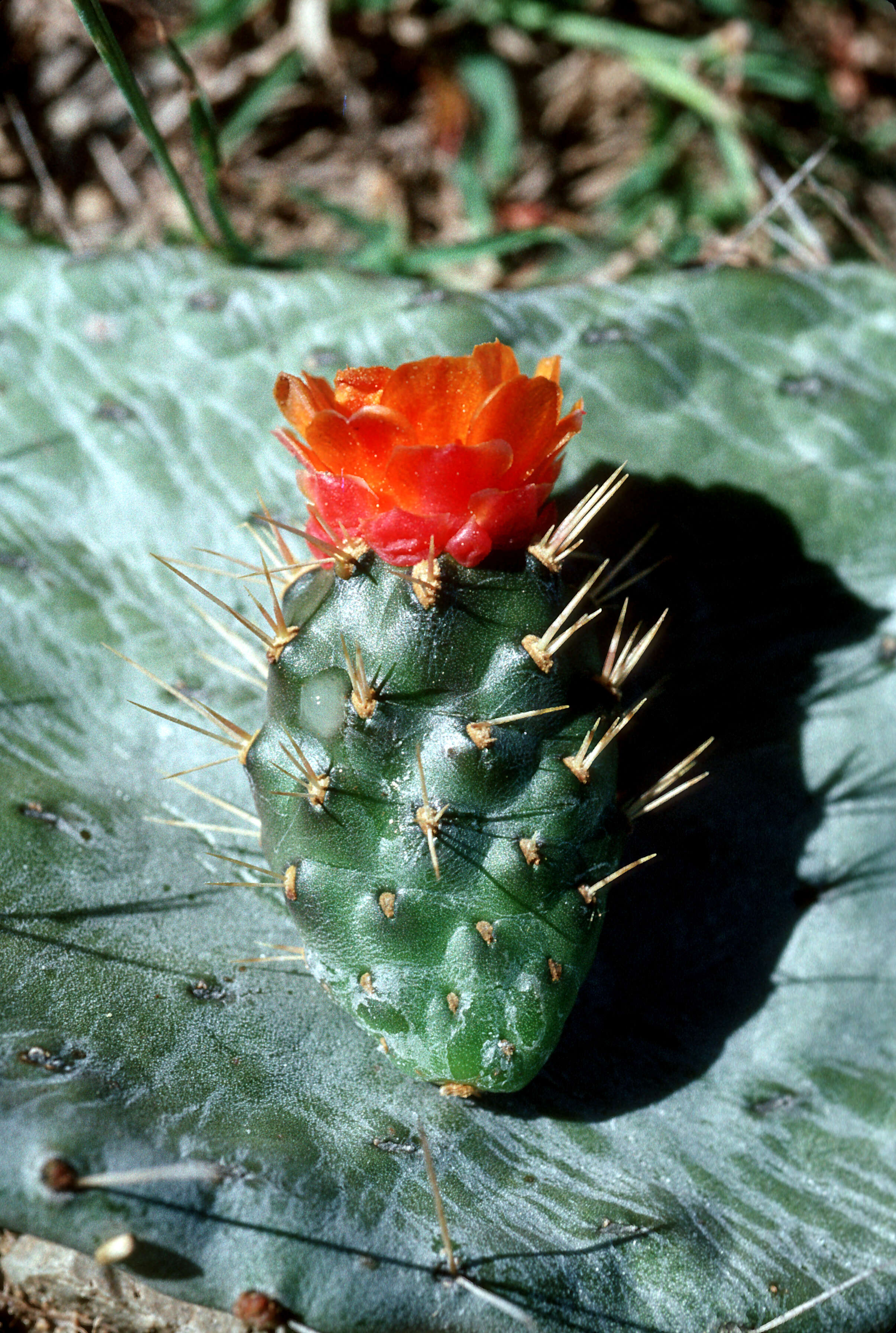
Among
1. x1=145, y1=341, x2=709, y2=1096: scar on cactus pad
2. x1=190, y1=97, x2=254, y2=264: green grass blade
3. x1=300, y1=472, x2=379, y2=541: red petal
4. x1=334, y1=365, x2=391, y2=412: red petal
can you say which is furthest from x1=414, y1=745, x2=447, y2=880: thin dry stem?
x1=190, y1=97, x2=254, y2=264: green grass blade

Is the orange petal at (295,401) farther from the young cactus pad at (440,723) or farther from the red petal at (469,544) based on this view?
the red petal at (469,544)

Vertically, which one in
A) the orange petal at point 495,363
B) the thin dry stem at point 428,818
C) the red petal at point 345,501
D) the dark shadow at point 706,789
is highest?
the orange petal at point 495,363

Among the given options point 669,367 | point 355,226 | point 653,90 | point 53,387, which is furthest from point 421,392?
point 653,90

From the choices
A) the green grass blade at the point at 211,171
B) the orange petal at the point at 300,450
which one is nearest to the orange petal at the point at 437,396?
the orange petal at the point at 300,450

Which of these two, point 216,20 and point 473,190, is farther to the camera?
point 473,190

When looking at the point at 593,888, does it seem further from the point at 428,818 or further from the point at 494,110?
the point at 494,110

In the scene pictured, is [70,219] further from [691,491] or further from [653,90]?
[691,491]

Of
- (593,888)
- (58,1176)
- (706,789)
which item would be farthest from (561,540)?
(58,1176)
